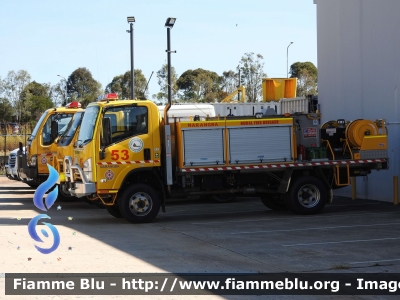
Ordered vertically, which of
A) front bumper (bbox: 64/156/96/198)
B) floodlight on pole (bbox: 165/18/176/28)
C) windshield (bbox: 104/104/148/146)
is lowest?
front bumper (bbox: 64/156/96/198)

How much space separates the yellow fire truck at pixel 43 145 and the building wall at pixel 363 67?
814cm

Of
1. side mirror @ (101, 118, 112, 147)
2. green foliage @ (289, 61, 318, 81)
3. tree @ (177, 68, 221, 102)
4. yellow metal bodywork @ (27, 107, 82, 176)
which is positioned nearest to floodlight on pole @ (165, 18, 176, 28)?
yellow metal bodywork @ (27, 107, 82, 176)

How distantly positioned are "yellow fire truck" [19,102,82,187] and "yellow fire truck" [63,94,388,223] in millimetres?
4761

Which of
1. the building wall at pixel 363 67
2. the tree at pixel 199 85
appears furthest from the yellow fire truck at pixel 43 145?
the tree at pixel 199 85

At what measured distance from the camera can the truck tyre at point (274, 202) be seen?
705 inches

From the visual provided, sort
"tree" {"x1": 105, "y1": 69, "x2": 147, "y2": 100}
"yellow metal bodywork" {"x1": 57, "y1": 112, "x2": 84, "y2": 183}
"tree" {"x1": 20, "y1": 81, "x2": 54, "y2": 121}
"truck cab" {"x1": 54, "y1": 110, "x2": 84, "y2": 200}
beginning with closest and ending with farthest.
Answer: "yellow metal bodywork" {"x1": 57, "y1": 112, "x2": 84, "y2": 183} < "truck cab" {"x1": 54, "y1": 110, "x2": 84, "y2": 200} < "tree" {"x1": 105, "y1": 69, "x2": 147, "y2": 100} < "tree" {"x1": 20, "y1": 81, "x2": 54, "y2": 121}

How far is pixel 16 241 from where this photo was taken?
12766 mm

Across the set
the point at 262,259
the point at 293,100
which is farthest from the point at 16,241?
the point at 293,100

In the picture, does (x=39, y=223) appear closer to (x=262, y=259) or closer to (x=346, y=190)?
(x=262, y=259)

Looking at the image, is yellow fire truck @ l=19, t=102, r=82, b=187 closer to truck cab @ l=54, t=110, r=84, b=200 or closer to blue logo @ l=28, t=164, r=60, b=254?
truck cab @ l=54, t=110, r=84, b=200

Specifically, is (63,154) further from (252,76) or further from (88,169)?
(252,76)

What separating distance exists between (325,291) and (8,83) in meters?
56.3

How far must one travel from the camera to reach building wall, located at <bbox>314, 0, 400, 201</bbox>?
19891 mm

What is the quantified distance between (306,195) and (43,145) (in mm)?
8604
